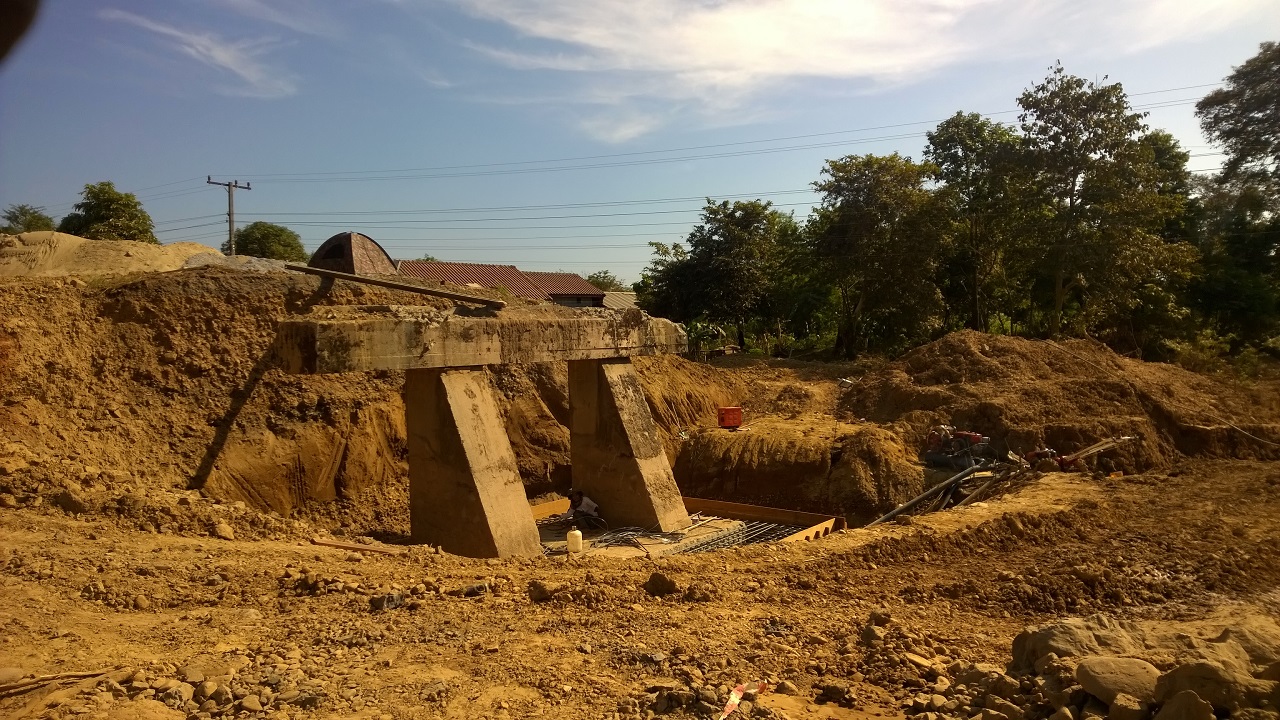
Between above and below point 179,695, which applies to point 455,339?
above

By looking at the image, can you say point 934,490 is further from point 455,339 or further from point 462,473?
point 455,339

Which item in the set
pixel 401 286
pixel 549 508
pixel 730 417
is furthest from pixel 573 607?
pixel 730 417

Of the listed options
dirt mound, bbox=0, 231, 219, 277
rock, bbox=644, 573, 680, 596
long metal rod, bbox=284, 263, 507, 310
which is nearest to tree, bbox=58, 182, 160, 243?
dirt mound, bbox=0, 231, 219, 277

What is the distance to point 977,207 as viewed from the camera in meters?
22.4

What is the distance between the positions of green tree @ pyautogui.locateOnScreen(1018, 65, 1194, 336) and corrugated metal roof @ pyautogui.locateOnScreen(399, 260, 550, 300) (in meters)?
19.1

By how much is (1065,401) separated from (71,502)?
1514cm

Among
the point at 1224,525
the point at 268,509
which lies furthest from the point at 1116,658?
the point at 268,509

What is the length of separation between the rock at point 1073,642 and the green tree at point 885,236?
18.4 m

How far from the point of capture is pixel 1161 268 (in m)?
19.9

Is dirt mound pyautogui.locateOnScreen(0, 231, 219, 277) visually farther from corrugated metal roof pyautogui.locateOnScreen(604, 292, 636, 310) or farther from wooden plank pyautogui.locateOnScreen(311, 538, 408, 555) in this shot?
corrugated metal roof pyautogui.locateOnScreen(604, 292, 636, 310)

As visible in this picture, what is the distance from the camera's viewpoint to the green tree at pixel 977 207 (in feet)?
70.3

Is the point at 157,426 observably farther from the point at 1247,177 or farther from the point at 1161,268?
the point at 1247,177

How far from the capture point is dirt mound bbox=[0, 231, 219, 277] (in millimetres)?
10508

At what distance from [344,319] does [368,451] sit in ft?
10.6
